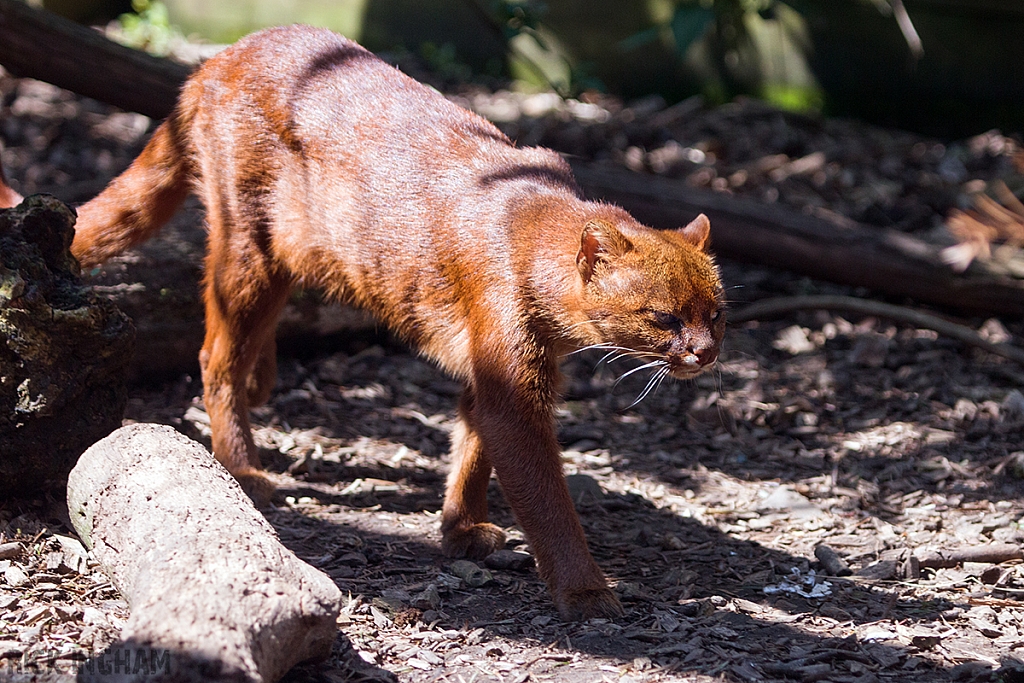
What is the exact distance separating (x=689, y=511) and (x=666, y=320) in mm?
1388

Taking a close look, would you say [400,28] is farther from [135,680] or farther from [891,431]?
[135,680]

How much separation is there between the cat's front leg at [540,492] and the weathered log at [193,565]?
1.05 meters

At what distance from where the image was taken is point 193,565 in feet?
9.01

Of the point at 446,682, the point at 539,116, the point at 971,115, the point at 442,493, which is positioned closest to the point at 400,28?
the point at 539,116

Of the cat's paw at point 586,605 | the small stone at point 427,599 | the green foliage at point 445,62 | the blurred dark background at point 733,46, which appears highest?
the blurred dark background at point 733,46

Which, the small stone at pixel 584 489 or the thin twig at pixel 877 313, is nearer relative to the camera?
the small stone at pixel 584 489

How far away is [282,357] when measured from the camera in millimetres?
5945

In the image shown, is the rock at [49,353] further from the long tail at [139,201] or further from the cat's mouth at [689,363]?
the cat's mouth at [689,363]

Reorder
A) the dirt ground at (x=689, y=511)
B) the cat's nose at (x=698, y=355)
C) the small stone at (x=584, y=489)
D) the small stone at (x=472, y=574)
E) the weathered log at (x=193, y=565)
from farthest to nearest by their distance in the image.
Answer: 1. the small stone at (x=584, y=489)
2. the small stone at (x=472, y=574)
3. the cat's nose at (x=698, y=355)
4. the dirt ground at (x=689, y=511)
5. the weathered log at (x=193, y=565)

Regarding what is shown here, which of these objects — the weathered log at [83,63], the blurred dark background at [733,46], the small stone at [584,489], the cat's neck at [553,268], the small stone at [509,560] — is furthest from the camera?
the blurred dark background at [733,46]

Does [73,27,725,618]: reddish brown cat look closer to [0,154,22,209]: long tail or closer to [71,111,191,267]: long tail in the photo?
[71,111,191,267]: long tail

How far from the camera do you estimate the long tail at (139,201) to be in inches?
179

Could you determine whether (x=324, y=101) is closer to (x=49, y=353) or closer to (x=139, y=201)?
(x=139, y=201)

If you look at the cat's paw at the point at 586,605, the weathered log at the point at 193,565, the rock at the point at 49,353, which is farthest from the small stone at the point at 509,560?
the rock at the point at 49,353
